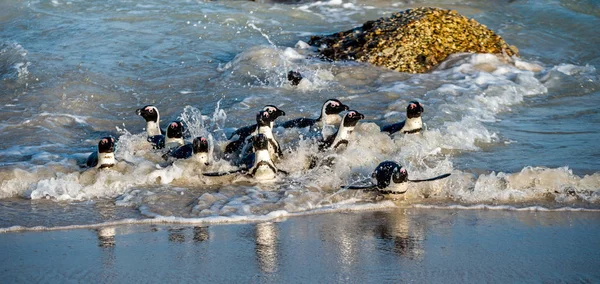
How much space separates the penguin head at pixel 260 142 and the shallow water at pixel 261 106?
0.39 metres

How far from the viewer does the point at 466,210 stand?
23.9 ft

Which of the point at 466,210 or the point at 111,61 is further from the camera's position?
the point at 111,61

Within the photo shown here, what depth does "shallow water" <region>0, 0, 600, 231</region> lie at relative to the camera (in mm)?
7672

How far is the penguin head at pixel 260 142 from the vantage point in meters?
8.25

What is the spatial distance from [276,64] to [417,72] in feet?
7.83

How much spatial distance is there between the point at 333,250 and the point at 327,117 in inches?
144

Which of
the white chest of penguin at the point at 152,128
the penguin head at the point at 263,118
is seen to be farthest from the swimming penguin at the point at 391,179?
the white chest of penguin at the point at 152,128

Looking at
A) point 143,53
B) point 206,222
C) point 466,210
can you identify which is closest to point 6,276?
point 206,222

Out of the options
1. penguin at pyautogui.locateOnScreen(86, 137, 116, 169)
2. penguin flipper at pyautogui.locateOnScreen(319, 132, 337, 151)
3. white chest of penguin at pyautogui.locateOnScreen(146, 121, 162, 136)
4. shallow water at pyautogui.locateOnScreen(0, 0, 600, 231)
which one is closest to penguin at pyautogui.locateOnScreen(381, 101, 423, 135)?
shallow water at pyautogui.locateOnScreen(0, 0, 600, 231)

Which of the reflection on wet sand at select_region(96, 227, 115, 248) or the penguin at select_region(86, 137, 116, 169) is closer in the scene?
the reflection on wet sand at select_region(96, 227, 115, 248)

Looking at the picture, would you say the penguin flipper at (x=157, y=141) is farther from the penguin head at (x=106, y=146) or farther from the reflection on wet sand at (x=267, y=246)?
the reflection on wet sand at (x=267, y=246)

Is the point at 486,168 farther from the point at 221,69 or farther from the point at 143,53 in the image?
the point at 143,53

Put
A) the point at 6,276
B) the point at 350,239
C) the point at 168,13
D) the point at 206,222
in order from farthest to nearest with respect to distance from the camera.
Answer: the point at 168,13 → the point at 206,222 → the point at 350,239 → the point at 6,276

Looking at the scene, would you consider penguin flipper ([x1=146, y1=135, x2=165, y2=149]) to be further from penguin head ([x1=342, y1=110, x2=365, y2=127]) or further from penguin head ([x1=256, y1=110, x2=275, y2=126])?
penguin head ([x1=342, y1=110, x2=365, y2=127])
